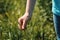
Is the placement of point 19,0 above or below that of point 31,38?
above

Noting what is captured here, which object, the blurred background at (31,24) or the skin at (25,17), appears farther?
the blurred background at (31,24)

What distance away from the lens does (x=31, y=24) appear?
2.55 meters

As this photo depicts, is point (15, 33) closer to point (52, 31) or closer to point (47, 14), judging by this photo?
point (52, 31)

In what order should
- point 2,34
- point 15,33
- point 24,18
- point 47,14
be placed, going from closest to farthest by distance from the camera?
point 24,18, point 15,33, point 2,34, point 47,14

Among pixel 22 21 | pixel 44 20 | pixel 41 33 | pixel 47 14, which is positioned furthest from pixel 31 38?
pixel 22 21

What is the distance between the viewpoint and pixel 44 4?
9.69ft

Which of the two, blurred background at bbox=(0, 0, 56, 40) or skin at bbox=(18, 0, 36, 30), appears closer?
skin at bbox=(18, 0, 36, 30)

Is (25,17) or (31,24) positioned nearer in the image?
(25,17)

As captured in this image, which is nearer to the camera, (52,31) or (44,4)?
(52,31)

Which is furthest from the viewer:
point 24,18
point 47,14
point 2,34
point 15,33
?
point 47,14

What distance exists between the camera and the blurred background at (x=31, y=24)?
2.44m

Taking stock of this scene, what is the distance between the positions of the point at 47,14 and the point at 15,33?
0.64m

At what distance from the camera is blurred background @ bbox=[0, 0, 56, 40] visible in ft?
8.02

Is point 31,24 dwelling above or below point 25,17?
below
